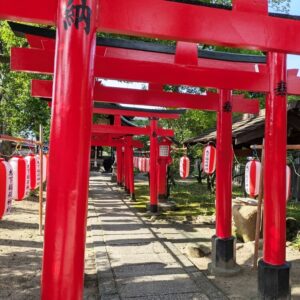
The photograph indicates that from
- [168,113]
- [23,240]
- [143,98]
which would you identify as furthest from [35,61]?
[168,113]

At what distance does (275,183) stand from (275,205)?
281 mm

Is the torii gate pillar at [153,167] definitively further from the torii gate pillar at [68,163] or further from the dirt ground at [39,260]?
the torii gate pillar at [68,163]

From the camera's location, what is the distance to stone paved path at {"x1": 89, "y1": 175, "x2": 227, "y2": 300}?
17.2 ft

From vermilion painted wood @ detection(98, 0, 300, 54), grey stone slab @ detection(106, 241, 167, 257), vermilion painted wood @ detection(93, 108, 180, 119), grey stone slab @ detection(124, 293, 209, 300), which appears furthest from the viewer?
vermilion painted wood @ detection(93, 108, 180, 119)

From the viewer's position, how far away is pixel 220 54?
18.9 feet

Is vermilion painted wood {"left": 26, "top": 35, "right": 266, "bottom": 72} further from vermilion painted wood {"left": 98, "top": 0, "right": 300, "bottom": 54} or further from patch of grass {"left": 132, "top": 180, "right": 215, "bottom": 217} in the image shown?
patch of grass {"left": 132, "top": 180, "right": 215, "bottom": 217}

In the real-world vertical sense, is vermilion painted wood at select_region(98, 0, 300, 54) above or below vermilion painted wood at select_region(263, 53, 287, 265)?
above

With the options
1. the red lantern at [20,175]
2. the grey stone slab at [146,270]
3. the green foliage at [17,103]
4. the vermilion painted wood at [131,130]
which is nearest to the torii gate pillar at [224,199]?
the grey stone slab at [146,270]

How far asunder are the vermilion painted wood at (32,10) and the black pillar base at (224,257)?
4615 millimetres

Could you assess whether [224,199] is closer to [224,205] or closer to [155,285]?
[224,205]

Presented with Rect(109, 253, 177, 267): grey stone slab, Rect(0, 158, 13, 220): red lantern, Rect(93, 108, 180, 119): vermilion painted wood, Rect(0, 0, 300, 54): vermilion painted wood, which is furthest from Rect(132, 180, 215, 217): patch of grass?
Rect(0, 0, 300, 54): vermilion painted wood

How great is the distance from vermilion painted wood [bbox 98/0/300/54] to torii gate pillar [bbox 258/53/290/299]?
1.05 meters

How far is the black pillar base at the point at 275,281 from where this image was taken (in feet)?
15.6

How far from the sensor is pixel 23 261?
272 inches
